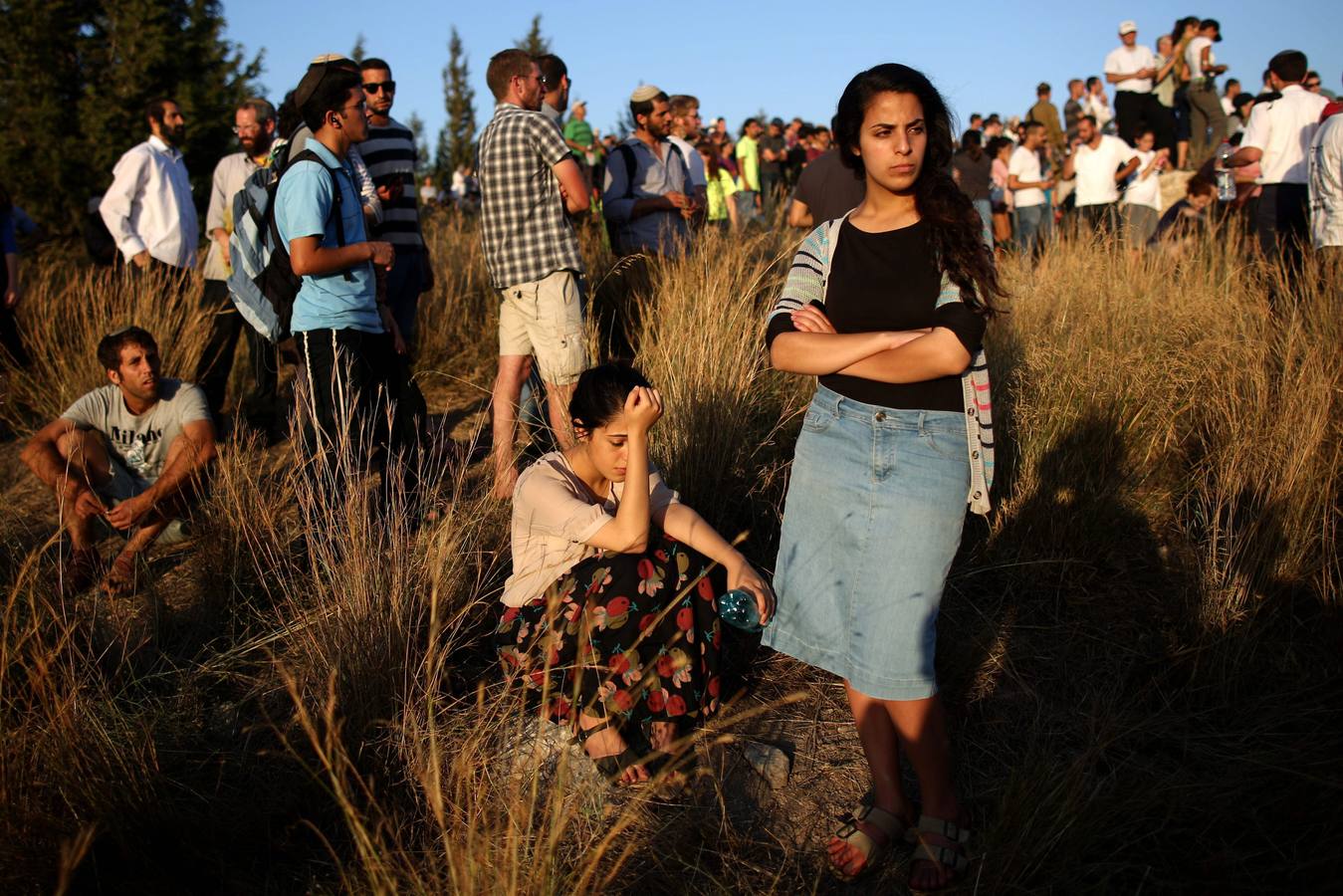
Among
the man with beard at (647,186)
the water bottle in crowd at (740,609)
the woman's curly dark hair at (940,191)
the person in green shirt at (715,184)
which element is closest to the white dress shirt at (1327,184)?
the man with beard at (647,186)

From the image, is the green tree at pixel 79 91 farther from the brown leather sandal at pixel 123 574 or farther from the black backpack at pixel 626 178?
the brown leather sandal at pixel 123 574

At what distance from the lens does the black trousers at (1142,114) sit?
1229 centimetres

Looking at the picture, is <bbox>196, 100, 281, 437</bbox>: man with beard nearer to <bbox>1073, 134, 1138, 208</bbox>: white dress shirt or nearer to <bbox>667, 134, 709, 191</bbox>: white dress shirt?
<bbox>667, 134, 709, 191</bbox>: white dress shirt

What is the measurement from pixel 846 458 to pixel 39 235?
42.2 ft

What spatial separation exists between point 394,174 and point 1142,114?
33.7 ft

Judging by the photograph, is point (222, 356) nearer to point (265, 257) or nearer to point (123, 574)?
point (265, 257)

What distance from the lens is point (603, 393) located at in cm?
292

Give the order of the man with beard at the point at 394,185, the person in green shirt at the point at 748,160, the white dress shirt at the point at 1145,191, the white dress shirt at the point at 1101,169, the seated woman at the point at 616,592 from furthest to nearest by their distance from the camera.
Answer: the person in green shirt at the point at 748,160, the white dress shirt at the point at 1101,169, the white dress shirt at the point at 1145,191, the man with beard at the point at 394,185, the seated woman at the point at 616,592

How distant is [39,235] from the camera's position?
40.4 feet

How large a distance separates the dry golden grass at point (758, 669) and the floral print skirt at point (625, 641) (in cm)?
17

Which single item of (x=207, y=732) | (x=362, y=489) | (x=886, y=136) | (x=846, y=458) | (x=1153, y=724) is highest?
(x=886, y=136)

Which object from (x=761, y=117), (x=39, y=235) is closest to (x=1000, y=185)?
(x=39, y=235)

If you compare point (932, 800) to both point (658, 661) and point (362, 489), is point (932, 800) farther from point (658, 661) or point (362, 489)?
point (362, 489)

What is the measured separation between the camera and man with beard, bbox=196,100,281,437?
586cm
